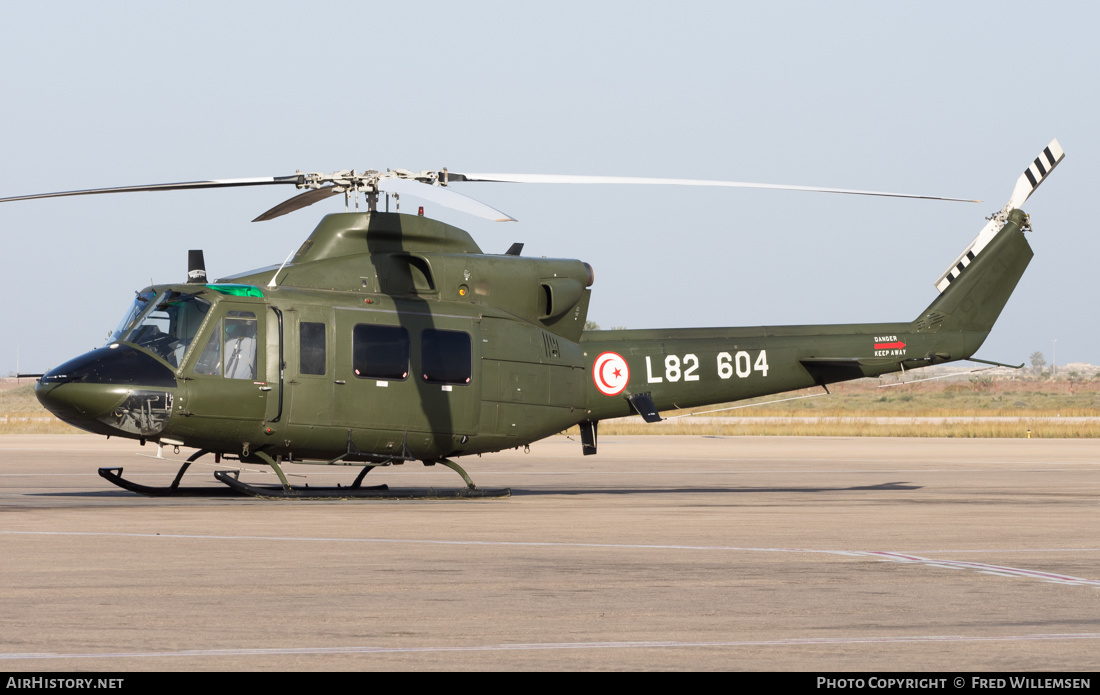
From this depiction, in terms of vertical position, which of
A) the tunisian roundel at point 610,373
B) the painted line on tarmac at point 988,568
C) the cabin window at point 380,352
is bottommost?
the painted line on tarmac at point 988,568

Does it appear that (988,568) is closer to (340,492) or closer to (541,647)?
(541,647)

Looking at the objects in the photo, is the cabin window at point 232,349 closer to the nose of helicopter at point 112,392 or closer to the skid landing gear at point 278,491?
the nose of helicopter at point 112,392

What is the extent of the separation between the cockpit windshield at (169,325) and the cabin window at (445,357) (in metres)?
3.16

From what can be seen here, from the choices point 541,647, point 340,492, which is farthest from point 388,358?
point 541,647

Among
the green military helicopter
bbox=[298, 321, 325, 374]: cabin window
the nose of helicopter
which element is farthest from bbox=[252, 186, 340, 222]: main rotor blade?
the nose of helicopter

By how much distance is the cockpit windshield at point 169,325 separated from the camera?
1582 centimetres

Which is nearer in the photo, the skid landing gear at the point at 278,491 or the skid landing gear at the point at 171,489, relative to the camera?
the skid landing gear at the point at 278,491

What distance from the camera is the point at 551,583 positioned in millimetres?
8648

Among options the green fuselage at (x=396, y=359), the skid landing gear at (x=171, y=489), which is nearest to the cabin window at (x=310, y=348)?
the green fuselage at (x=396, y=359)

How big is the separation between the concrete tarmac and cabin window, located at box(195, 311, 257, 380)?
5.88 feet

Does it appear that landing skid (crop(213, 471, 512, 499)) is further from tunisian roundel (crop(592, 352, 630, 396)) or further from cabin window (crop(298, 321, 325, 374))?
tunisian roundel (crop(592, 352, 630, 396))

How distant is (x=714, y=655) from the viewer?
20.0ft

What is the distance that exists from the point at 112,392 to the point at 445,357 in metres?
4.68

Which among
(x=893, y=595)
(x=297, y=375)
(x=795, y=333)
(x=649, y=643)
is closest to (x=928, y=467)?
(x=795, y=333)
